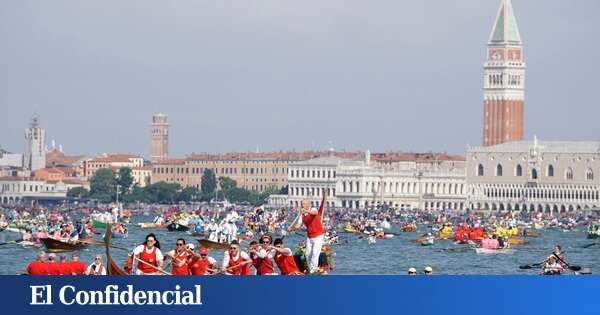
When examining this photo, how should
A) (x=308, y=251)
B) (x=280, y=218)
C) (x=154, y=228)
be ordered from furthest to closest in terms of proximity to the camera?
(x=280, y=218)
(x=154, y=228)
(x=308, y=251)

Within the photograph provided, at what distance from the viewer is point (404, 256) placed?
2596 inches

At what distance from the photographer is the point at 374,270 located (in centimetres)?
5319

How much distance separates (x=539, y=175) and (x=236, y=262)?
165 metres

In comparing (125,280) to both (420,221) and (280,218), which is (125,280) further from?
(420,221)

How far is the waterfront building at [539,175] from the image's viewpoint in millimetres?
185000

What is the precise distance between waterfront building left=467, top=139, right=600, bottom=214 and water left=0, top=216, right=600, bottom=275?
9936cm

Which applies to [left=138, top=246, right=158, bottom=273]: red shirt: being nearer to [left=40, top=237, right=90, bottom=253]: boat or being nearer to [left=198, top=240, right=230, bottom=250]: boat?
[left=40, top=237, right=90, bottom=253]: boat

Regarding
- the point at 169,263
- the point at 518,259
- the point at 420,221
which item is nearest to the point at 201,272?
the point at 169,263

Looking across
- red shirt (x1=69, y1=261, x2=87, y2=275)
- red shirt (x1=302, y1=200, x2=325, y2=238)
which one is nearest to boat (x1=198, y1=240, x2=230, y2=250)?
red shirt (x1=302, y1=200, x2=325, y2=238)

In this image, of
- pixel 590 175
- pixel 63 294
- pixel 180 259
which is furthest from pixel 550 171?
pixel 63 294

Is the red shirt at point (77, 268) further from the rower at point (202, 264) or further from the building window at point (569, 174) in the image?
the building window at point (569, 174)

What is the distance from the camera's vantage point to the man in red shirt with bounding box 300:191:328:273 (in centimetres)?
2497

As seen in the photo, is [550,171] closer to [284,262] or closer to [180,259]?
[284,262]

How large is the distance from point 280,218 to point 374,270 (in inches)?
2097
